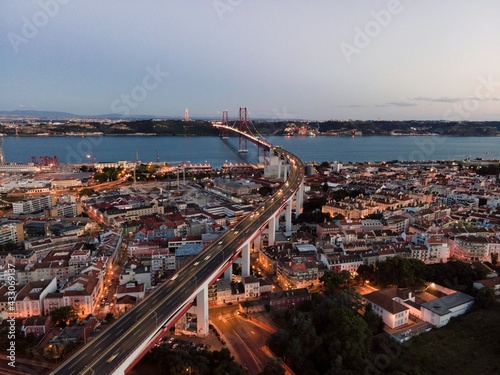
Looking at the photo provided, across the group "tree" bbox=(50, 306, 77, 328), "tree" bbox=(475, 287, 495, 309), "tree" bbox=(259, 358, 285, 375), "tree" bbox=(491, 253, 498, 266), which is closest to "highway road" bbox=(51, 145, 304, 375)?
"tree" bbox=(259, 358, 285, 375)

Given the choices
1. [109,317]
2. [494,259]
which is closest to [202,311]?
[109,317]

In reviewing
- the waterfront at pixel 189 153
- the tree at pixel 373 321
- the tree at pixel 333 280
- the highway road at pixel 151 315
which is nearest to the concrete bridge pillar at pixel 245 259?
the highway road at pixel 151 315

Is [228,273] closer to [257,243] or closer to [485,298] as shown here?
[257,243]

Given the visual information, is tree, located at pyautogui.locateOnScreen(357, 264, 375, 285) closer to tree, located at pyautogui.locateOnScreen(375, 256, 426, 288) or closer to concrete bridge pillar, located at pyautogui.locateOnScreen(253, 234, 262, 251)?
tree, located at pyautogui.locateOnScreen(375, 256, 426, 288)

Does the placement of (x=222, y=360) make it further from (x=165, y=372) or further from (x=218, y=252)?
(x=218, y=252)

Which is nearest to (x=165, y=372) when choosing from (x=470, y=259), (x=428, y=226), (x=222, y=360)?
(x=222, y=360)
